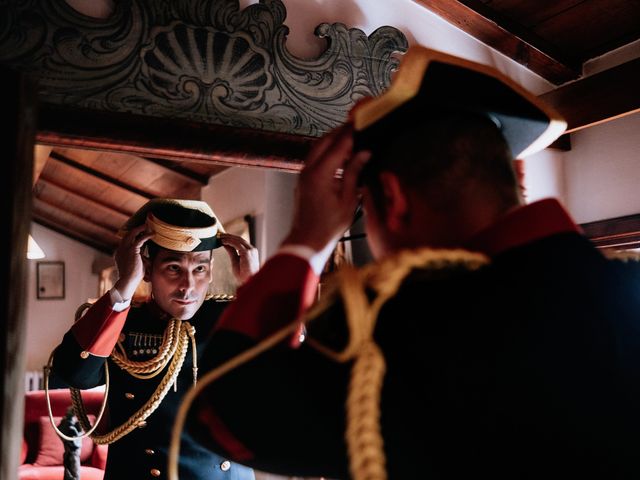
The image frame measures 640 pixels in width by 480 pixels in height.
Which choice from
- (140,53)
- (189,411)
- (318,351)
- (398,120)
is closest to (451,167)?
(398,120)

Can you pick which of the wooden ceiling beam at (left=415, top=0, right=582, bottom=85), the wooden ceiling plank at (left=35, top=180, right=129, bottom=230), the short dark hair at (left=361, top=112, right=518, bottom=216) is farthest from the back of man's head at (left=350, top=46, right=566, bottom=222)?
the wooden ceiling plank at (left=35, top=180, right=129, bottom=230)

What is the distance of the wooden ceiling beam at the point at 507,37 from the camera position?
71.9 inches

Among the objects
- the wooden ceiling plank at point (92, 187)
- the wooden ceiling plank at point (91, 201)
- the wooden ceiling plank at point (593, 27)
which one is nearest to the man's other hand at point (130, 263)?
the wooden ceiling plank at point (593, 27)

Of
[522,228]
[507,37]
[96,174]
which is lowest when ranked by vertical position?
[522,228]

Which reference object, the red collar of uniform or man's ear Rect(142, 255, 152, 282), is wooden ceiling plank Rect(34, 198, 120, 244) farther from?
the red collar of uniform

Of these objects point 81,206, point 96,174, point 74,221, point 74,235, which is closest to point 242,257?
point 96,174

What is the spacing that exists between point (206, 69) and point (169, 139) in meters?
0.18

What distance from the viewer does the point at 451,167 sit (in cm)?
66

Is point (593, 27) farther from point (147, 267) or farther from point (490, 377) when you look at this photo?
point (490, 377)

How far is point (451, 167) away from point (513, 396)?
0.79ft

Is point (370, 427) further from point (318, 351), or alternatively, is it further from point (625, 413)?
point (625, 413)

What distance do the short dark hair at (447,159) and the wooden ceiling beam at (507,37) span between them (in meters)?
1.20

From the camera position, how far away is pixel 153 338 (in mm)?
1541

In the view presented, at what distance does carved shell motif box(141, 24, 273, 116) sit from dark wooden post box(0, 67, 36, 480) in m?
0.26
